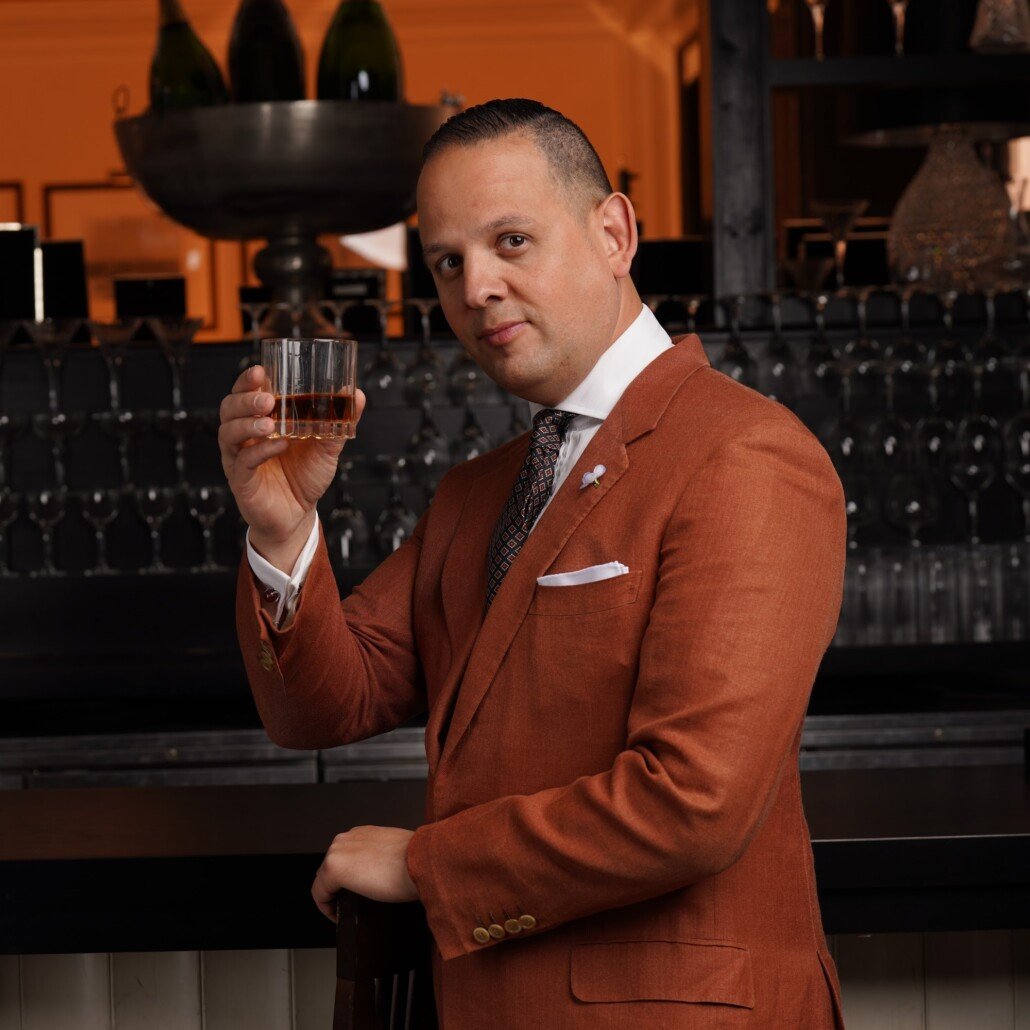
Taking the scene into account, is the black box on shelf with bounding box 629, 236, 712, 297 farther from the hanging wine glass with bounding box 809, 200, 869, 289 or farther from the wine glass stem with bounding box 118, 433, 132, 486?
the wine glass stem with bounding box 118, 433, 132, 486

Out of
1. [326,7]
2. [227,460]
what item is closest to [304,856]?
[227,460]

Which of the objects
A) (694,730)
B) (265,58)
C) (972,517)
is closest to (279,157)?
(265,58)

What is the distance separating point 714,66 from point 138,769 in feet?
5.94

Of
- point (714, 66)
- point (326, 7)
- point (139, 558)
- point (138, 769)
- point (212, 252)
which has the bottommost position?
point (138, 769)

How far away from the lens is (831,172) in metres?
5.79

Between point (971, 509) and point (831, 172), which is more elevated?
point (831, 172)

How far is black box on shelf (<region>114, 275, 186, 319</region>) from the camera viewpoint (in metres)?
3.39

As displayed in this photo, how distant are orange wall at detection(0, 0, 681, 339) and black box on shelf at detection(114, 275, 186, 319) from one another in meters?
4.56

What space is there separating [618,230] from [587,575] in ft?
0.96

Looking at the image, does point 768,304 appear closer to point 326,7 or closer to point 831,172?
point 831,172

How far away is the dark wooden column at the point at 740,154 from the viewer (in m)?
3.35

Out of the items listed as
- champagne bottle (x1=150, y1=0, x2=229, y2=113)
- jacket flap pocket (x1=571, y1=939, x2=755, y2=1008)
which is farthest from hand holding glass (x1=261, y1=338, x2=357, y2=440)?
champagne bottle (x1=150, y1=0, x2=229, y2=113)

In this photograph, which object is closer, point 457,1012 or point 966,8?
point 457,1012

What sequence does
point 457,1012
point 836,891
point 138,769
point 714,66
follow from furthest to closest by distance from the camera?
point 714,66, point 138,769, point 836,891, point 457,1012
